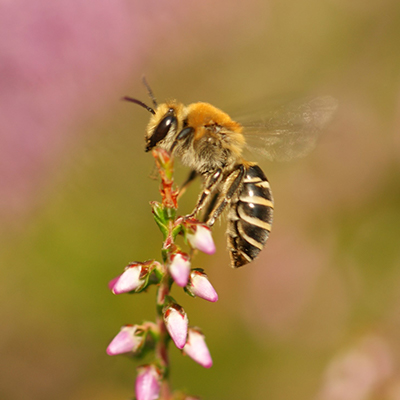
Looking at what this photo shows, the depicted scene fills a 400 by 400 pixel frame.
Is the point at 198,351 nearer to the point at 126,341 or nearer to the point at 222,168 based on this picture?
the point at 126,341

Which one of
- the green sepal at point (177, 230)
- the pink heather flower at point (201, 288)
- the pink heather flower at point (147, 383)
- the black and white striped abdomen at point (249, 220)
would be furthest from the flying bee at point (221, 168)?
the pink heather flower at point (147, 383)

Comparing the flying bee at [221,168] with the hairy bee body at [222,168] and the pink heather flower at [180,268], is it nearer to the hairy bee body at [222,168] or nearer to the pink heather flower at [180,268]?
the hairy bee body at [222,168]

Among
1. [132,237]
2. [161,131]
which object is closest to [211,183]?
[161,131]

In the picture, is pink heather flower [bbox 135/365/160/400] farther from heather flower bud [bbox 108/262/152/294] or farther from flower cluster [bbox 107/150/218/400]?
heather flower bud [bbox 108/262/152/294]

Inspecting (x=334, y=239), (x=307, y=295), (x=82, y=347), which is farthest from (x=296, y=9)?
(x=82, y=347)

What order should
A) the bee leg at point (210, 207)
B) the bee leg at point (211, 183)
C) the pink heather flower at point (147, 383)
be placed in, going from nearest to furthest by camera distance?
the pink heather flower at point (147, 383) → the bee leg at point (211, 183) → the bee leg at point (210, 207)

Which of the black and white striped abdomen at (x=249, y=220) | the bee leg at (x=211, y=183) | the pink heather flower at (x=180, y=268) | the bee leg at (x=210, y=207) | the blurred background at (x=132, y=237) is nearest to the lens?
the pink heather flower at (x=180, y=268)
